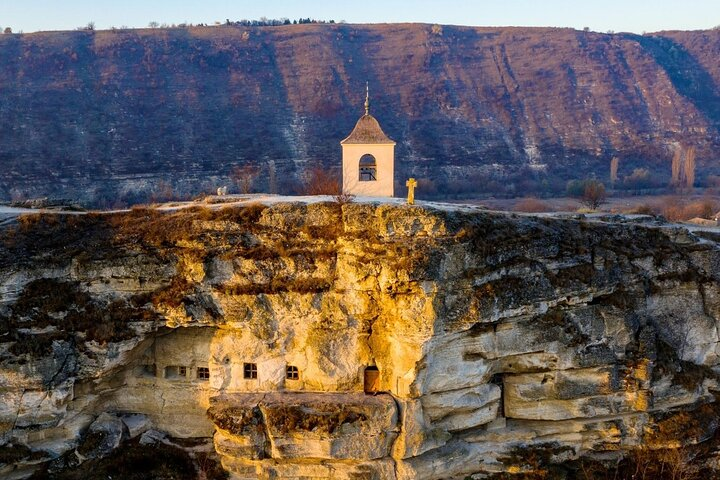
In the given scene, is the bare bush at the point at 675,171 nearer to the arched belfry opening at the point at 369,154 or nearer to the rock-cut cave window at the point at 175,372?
the arched belfry opening at the point at 369,154

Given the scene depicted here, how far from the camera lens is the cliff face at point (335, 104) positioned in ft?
190

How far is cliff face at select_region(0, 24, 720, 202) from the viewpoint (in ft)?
190

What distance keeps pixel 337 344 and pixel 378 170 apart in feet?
31.6

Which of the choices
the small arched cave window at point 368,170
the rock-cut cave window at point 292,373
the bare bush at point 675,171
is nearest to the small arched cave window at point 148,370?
the rock-cut cave window at point 292,373

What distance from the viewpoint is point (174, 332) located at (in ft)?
68.0

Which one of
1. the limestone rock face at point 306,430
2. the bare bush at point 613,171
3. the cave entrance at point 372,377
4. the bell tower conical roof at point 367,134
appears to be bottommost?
the limestone rock face at point 306,430

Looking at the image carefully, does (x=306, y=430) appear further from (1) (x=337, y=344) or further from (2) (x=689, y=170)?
(2) (x=689, y=170)

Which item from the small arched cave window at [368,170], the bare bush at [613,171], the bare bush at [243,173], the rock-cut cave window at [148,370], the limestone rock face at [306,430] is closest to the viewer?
the limestone rock face at [306,430]

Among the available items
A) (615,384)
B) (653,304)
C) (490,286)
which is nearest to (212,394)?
(490,286)

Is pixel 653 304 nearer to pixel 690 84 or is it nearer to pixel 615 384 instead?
pixel 615 384

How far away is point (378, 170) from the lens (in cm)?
2706

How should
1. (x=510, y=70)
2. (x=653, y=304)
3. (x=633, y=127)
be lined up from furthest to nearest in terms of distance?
(x=510, y=70)
(x=633, y=127)
(x=653, y=304)

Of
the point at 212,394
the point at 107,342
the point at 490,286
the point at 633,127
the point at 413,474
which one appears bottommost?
the point at 413,474

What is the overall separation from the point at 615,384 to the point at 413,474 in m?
7.00
